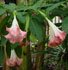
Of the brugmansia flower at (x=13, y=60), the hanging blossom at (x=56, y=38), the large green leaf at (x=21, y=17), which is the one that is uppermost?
the large green leaf at (x=21, y=17)

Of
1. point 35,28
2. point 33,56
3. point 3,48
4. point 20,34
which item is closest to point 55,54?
point 33,56

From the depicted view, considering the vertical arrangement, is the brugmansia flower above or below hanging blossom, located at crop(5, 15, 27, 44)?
below

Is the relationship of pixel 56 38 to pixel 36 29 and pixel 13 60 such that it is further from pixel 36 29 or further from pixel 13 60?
pixel 13 60

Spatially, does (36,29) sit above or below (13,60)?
above

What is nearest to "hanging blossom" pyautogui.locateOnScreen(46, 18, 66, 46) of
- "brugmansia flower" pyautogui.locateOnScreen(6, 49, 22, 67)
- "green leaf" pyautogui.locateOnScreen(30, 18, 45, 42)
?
"green leaf" pyautogui.locateOnScreen(30, 18, 45, 42)

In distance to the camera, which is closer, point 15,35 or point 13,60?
point 15,35

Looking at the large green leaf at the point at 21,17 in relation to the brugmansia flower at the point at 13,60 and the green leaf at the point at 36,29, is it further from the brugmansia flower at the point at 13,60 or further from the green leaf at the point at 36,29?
the brugmansia flower at the point at 13,60

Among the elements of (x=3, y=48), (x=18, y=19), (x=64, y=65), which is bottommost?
(x=64, y=65)

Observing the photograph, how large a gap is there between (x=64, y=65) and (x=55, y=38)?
0.58 m

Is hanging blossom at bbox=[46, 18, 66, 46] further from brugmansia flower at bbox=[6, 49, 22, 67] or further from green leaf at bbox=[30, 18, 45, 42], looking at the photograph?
brugmansia flower at bbox=[6, 49, 22, 67]

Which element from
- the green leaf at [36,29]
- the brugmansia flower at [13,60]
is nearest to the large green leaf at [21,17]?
the green leaf at [36,29]

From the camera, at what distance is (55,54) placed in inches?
61.7

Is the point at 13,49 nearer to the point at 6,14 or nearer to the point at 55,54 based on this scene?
the point at 6,14

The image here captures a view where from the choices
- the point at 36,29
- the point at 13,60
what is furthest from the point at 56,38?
the point at 13,60
